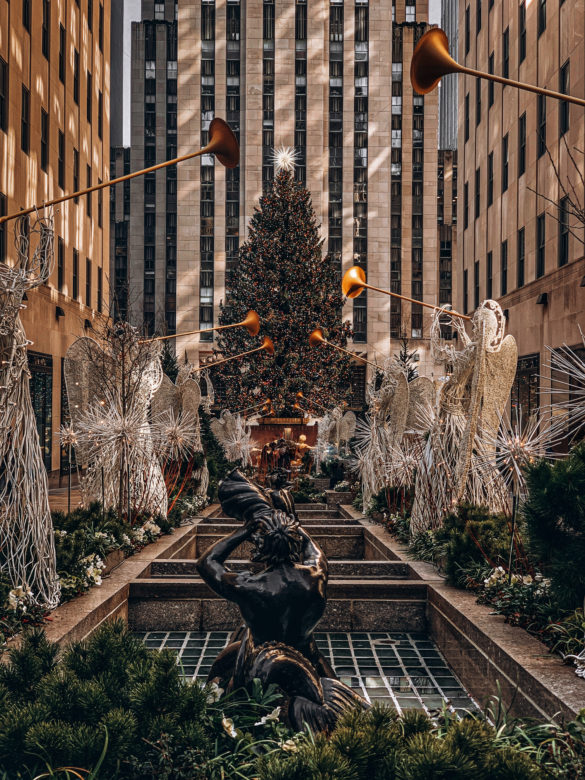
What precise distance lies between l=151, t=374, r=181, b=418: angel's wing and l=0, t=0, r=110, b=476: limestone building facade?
529 centimetres

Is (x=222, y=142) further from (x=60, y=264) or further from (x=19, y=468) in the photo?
(x=60, y=264)

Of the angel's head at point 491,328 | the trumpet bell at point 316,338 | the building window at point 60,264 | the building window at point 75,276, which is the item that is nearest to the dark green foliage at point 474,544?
the angel's head at point 491,328

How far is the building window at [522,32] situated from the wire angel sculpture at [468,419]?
2043 centimetres

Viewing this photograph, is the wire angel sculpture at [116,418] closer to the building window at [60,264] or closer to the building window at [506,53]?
the building window at [60,264]

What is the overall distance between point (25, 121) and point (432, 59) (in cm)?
1958

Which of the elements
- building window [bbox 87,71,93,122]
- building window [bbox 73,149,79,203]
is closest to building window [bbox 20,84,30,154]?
building window [bbox 73,149,79,203]

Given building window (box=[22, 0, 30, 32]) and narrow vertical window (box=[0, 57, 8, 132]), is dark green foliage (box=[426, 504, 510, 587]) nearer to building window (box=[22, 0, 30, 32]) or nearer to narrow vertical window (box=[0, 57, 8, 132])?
narrow vertical window (box=[0, 57, 8, 132])

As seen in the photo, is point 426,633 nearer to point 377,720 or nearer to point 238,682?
point 238,682

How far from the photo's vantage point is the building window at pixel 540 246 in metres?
24.5

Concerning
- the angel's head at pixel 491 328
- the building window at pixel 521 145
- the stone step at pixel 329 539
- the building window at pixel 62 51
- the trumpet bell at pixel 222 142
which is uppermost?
the building window at pixel 62 51

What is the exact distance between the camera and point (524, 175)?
26281 millimetres

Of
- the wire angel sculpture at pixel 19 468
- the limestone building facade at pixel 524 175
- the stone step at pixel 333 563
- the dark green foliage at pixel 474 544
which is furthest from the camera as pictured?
the limestone building facade at pixel 524 175

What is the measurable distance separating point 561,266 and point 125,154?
63.0 m

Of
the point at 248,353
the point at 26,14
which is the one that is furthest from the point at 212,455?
the point at 26,14
